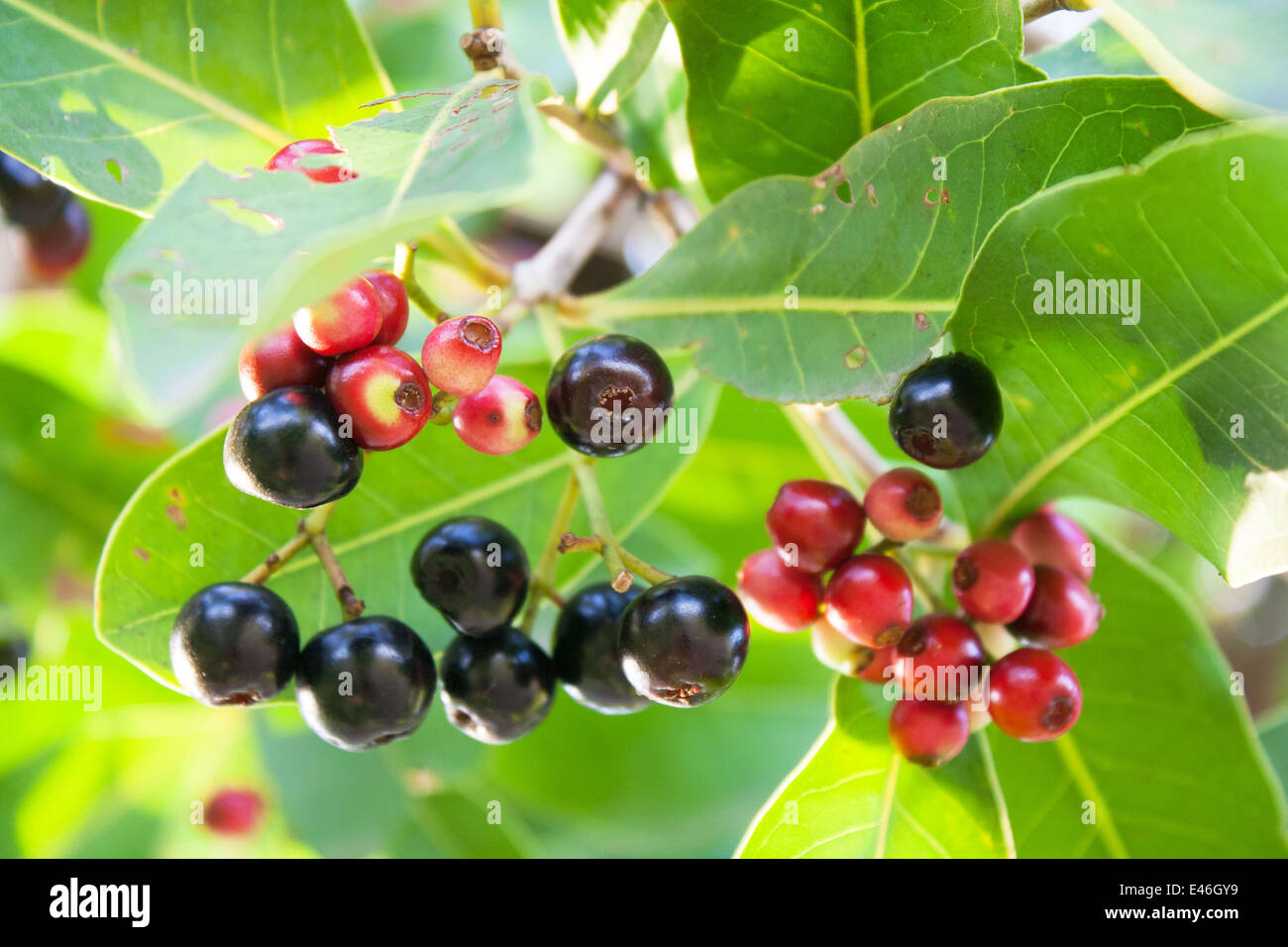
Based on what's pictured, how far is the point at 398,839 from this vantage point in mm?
2375

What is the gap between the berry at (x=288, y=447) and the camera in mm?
957

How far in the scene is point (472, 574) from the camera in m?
1.20

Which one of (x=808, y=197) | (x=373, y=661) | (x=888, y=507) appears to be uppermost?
(x=808, y=197)

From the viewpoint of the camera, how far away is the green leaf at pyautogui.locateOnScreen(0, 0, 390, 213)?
4.28 feet

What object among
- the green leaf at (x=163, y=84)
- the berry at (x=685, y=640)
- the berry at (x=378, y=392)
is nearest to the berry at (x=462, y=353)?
the berry at (x=378, y=392)

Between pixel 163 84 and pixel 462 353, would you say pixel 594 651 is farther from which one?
pixel 163 84

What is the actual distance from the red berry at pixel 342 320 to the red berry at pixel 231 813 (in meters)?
1.98

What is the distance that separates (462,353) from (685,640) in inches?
14.6

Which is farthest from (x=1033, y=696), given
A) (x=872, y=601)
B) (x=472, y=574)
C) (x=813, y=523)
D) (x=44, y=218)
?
(x=44, y=218)

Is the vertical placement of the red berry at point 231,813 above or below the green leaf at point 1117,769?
above

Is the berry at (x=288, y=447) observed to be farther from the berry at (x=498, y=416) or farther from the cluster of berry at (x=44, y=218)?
the cluster of berry at (x=44, y=218)
